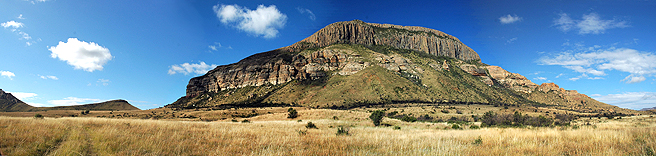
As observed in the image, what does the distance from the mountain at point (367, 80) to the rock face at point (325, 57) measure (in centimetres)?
43

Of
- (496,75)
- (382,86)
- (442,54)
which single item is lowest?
(382,86)

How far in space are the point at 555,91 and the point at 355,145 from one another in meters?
162

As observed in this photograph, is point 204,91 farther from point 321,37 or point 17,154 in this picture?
point 17,154

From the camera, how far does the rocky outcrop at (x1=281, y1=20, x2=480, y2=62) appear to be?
490ft

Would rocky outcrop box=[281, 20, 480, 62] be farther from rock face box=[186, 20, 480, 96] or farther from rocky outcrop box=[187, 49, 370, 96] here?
rocky outcrop box=[187, 49, 370, 96]

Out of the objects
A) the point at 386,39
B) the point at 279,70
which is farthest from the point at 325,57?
the point at 386,39

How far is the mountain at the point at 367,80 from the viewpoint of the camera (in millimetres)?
80875

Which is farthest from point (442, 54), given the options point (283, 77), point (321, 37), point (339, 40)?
point (283, 77)

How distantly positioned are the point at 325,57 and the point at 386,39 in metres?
50.8

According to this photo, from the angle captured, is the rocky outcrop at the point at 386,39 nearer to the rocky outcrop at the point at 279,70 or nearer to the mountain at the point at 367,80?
the mountain at the point at 367,80

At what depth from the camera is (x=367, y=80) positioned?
87.4 metres

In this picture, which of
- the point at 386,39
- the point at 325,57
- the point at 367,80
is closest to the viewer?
the point at 367,80

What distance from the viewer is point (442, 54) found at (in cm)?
16200

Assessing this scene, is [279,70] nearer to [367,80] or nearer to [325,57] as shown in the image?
[325,57]
